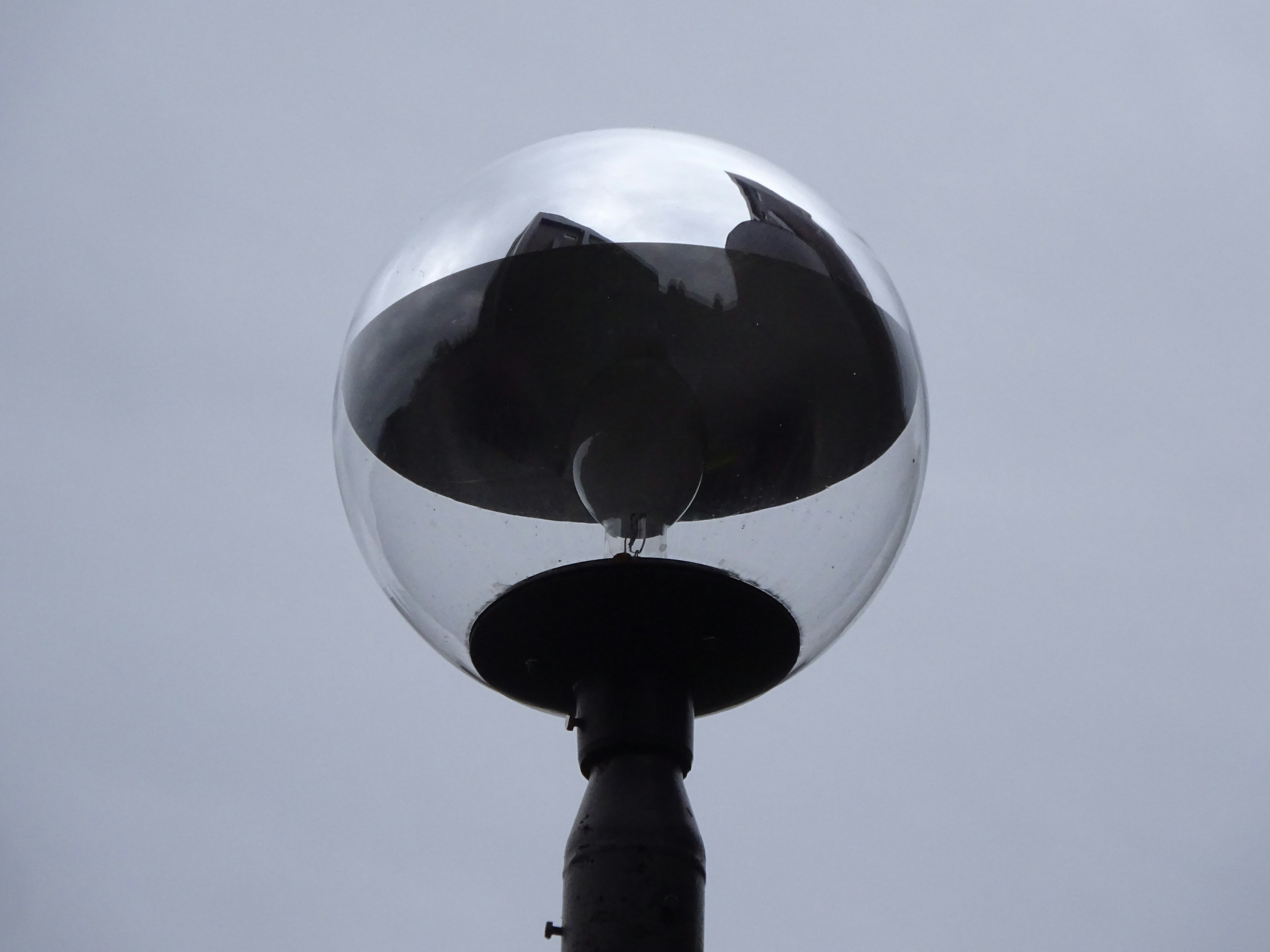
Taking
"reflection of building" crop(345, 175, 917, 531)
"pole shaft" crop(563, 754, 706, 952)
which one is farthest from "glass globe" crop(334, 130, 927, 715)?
"pole shaft" crop(563, 754, 706, 952)

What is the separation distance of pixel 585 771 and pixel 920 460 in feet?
1.90

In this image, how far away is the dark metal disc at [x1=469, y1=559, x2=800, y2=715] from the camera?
178 centimetres

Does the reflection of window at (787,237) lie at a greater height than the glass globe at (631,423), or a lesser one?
greater

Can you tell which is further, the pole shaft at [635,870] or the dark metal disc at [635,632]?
the dark metal disc at [635,632]

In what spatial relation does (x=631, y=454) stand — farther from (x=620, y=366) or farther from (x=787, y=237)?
(x=787, y=237)

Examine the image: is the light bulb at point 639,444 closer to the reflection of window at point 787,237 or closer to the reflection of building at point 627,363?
the reflection of building at point 627,363

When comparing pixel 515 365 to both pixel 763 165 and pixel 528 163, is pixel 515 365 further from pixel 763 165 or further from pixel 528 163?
pixel 763 165

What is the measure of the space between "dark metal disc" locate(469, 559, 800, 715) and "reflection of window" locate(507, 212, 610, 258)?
38 centimetres

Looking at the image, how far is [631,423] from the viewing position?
1.70 m

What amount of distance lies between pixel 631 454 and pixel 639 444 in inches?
0.6

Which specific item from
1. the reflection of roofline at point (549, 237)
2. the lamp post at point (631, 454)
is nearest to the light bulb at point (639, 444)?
the lamp post at point (631, 454)

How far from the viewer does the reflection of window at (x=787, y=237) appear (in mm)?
1754

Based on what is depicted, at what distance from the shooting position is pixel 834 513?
1.79 meters

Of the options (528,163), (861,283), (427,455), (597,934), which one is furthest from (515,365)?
(597,934)
